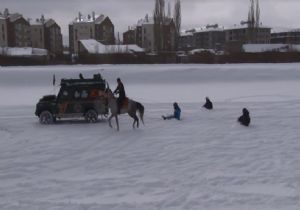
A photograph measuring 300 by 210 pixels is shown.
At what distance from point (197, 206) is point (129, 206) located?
1094mm

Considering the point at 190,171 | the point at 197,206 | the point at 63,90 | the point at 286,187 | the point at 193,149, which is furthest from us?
the point at 63,90

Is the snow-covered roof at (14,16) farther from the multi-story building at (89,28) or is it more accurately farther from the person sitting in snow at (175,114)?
the person sitting in snow at (175,114)

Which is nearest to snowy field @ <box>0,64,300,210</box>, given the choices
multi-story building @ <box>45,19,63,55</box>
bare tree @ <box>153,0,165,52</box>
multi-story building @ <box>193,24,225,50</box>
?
bare tree @ <box>153,0,165,52</box>

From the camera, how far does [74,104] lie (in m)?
16.2

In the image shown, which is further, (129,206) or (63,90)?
(63,90)

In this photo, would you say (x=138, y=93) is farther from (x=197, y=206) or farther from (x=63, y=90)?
(x=197, y=206)

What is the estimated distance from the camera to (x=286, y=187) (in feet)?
27.4

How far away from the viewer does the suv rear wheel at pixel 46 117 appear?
1611 cm

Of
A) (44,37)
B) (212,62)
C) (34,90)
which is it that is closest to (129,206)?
(34,90)

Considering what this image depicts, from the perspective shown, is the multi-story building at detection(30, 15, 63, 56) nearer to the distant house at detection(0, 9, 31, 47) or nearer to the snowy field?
the distant house at detection(0, 9, 31, 47)

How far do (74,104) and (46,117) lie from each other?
3.52 feet

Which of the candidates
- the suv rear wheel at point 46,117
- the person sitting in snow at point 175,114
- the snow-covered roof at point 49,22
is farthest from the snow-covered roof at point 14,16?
the person sitting in snow at point 175,114

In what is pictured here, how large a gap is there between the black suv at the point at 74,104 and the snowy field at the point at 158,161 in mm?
374

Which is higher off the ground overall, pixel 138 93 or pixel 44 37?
pixel 44 37
